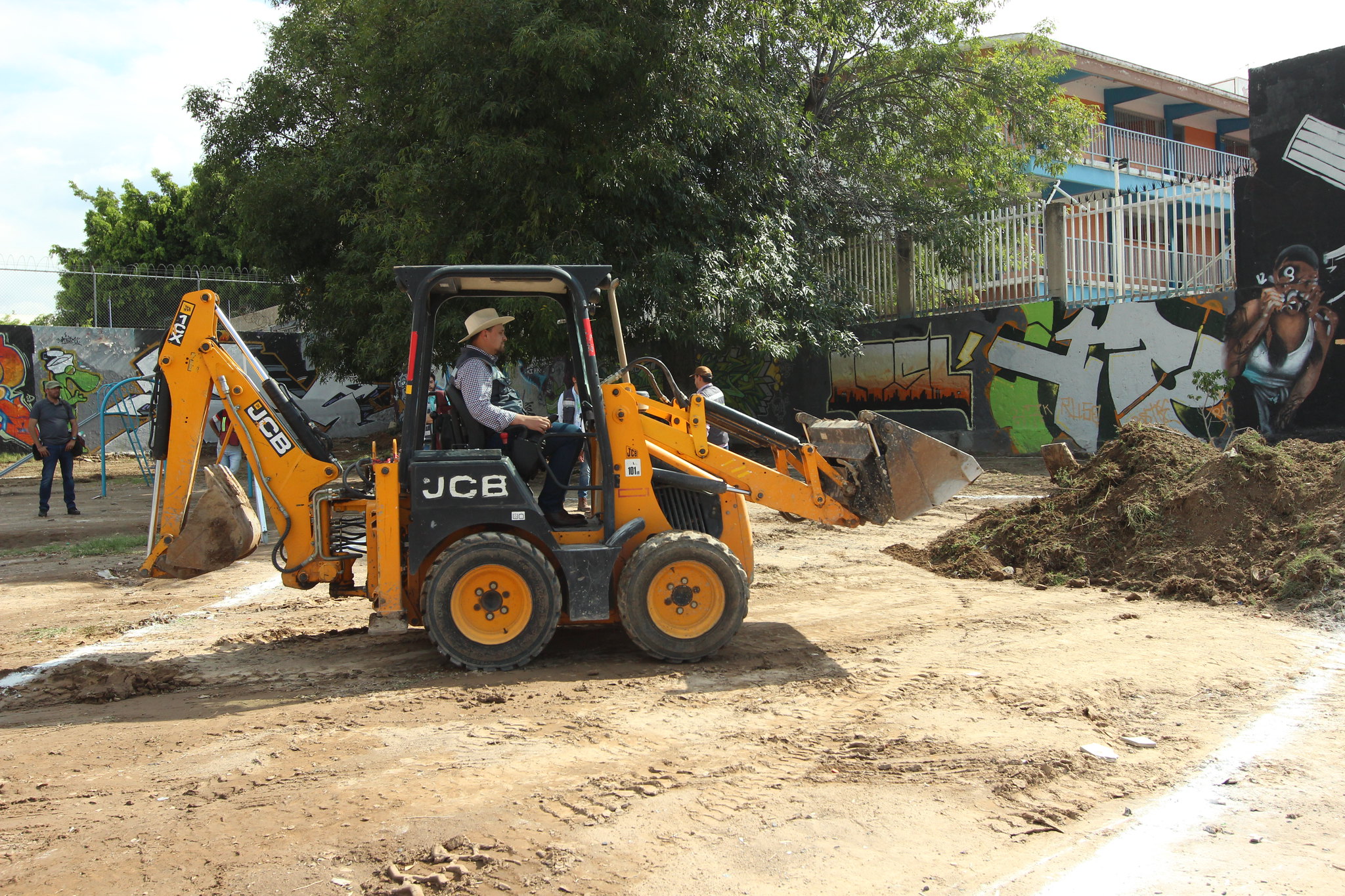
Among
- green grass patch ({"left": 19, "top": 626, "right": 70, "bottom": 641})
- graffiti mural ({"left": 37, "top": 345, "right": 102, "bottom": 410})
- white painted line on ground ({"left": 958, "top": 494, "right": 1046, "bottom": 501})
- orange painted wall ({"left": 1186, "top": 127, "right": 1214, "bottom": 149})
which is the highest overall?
orange painted wall ({"left": 1186, "top": 127, "right": 1214, "bottom": 149})

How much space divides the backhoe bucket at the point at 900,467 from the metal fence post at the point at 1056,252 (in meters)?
11.0

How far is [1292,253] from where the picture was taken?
1316cm

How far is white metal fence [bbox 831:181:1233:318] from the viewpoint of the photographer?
14.0 meters

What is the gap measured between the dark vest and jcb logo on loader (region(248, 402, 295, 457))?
1.14 metres

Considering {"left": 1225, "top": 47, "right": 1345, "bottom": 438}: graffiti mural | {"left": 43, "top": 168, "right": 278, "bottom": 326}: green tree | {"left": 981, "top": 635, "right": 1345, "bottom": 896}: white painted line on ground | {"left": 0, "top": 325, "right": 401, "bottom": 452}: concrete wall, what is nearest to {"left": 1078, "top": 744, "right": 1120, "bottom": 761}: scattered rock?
{"left": 981, "top": 635, "right": 1345, "bottom": 896}: white painted line on ground

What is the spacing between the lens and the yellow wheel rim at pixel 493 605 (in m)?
5.46

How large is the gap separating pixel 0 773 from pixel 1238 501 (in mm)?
Result: 8199

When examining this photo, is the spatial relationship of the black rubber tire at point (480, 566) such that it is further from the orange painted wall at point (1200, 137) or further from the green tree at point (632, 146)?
the orange painted wall at point (1200, 137)

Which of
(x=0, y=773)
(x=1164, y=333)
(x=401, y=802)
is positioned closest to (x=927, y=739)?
(x=401, y=802)

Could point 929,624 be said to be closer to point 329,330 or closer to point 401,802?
point 401,802

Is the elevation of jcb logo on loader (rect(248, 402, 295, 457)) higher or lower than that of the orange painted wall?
lower

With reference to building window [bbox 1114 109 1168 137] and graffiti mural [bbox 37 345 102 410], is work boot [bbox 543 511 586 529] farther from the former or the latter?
building window [bbox 1114 109 1168 137]

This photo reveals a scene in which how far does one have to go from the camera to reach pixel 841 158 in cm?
1833

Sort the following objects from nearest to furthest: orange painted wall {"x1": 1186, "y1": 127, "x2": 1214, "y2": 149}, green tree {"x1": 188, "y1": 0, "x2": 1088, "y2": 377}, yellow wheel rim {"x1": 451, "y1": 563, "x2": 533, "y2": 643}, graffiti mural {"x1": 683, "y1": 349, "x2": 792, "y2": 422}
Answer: yellow wheel rim {"x1": 451, "y1": 563, "x2": 533, "y2": 643} < green tree {"x1": 188, "y1": 0, "x2": 1088, "y2": 377} < graffiti mural {"x1": 683, "y1": 349, "x2": 792, "y2": 422} < orange painted wall {"x1": 1186, "y1": 127, "x2": 1214, "y2": 149}
